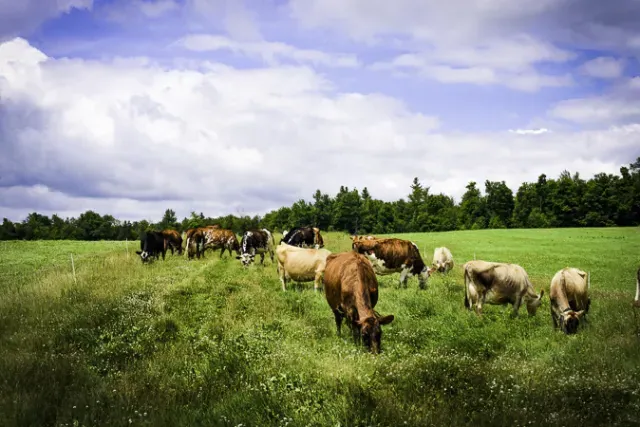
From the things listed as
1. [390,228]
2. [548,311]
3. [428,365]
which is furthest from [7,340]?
[390,228]

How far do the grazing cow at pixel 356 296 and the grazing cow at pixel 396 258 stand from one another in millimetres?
7454

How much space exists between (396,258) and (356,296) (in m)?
9.42

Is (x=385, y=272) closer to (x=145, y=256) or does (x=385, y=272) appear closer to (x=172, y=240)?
(x=145, y=256)

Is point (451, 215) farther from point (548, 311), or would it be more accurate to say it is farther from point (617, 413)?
point (617, 413)

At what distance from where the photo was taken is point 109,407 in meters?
6.44

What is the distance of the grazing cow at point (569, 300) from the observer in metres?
11.6

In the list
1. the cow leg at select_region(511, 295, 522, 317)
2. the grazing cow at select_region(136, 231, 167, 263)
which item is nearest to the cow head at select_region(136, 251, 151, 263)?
the grazing cow at select_region(136, 231, 167, 263)

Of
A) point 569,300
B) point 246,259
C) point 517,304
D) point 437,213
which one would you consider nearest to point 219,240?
point 246,259

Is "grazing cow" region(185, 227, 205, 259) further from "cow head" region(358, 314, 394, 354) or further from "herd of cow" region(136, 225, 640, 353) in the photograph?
"cow head" region(358, 314, 394, 354)

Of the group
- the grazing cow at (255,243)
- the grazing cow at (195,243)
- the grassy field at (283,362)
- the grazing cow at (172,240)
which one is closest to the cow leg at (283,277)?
the grassy field at (283,362)

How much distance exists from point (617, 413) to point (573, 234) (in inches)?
2515

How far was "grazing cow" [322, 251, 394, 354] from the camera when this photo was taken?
340 inches

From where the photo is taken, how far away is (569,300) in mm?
12531

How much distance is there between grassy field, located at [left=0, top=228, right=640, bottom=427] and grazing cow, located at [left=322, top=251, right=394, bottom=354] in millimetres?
425
